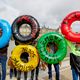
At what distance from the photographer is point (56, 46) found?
33.9 ft

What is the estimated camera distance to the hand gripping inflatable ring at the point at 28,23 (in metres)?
10.3

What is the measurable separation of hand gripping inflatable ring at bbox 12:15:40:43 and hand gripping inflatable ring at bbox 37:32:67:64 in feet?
1.05

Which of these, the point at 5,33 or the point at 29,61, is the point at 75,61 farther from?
the point at 5,33

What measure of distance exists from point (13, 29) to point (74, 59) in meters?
2.40

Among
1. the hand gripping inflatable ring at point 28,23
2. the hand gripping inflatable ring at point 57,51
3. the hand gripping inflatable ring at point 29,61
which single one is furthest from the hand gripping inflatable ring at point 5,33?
the hand gripping inflatable ring at point 57,51

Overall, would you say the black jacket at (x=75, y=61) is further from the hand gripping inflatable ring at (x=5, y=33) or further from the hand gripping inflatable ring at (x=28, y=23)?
the hand gripping inflatable ring at (x=5, y=33)

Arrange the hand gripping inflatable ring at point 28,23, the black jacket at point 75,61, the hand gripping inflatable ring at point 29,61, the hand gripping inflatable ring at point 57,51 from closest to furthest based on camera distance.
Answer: the black jacket at point 75,61, the hand gripping inflatable ring at point 57,51, the hand gripping inflatable ring at point 29,61, the hand gripping inflatable ring at point 28,23

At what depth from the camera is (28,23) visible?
10578 mm

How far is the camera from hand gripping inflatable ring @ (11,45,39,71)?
10148mm

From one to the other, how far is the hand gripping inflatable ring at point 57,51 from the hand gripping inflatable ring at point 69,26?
223mm

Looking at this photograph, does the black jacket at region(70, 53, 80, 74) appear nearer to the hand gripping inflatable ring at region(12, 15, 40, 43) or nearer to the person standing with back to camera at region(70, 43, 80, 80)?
the person standing with back to camera at region(70, 43, 80, 80)

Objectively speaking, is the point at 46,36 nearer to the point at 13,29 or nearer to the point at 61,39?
the point at 61,39

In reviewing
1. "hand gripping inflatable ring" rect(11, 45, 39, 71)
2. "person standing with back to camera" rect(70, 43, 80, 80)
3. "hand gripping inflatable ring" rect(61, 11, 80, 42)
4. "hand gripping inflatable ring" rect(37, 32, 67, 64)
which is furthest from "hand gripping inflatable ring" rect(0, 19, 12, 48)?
"person standing with back to camera" rect(70, 43, 80, 80)

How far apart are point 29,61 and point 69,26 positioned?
1851 millimetres
